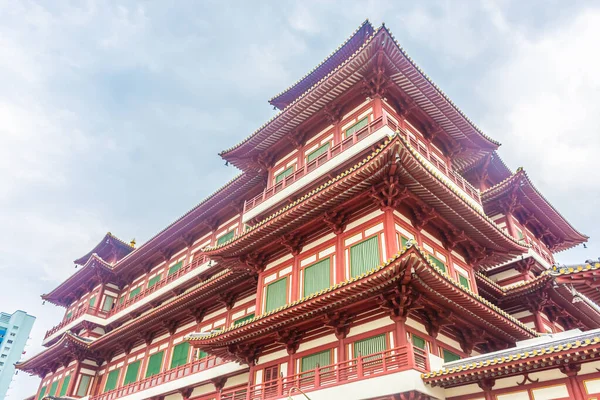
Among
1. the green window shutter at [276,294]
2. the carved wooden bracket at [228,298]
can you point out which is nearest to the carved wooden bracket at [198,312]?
the carved wooden bracket at [228,298]

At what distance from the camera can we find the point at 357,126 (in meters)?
21.4

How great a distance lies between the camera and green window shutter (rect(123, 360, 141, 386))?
29.9m

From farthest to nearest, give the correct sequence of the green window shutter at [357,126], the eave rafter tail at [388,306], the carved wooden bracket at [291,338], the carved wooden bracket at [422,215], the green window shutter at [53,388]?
1. the green window shutter at [53,388]
2. the green window shutter at [357,126]
3. the carved wooden bracket at [422,215]
4. the carved wooden bracket at [291,338]
5. the eave rafter tail at [388,306]

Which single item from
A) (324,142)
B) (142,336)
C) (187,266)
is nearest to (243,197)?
(187,266)

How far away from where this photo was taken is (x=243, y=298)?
83.4 ft

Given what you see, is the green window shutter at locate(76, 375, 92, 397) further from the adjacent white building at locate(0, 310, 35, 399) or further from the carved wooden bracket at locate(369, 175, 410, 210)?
the adjacent white building at locate(0, 310, 35, 399)

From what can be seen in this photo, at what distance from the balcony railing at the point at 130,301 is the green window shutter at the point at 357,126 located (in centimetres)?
1510

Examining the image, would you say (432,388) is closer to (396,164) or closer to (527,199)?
(396,164)

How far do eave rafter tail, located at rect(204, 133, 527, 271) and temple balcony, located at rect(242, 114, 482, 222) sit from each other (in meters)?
1.57

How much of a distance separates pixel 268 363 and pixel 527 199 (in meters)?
18.6

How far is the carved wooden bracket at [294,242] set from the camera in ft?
66.3

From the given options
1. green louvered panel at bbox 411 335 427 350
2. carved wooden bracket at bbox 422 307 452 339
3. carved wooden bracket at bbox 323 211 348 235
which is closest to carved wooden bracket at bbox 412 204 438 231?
carved wooden bracket at bbox 323 211 348 235

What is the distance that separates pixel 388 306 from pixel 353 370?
2566 millimetres

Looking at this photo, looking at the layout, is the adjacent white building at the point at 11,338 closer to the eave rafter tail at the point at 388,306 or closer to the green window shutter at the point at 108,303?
the green window shutter at the point at 108,303
